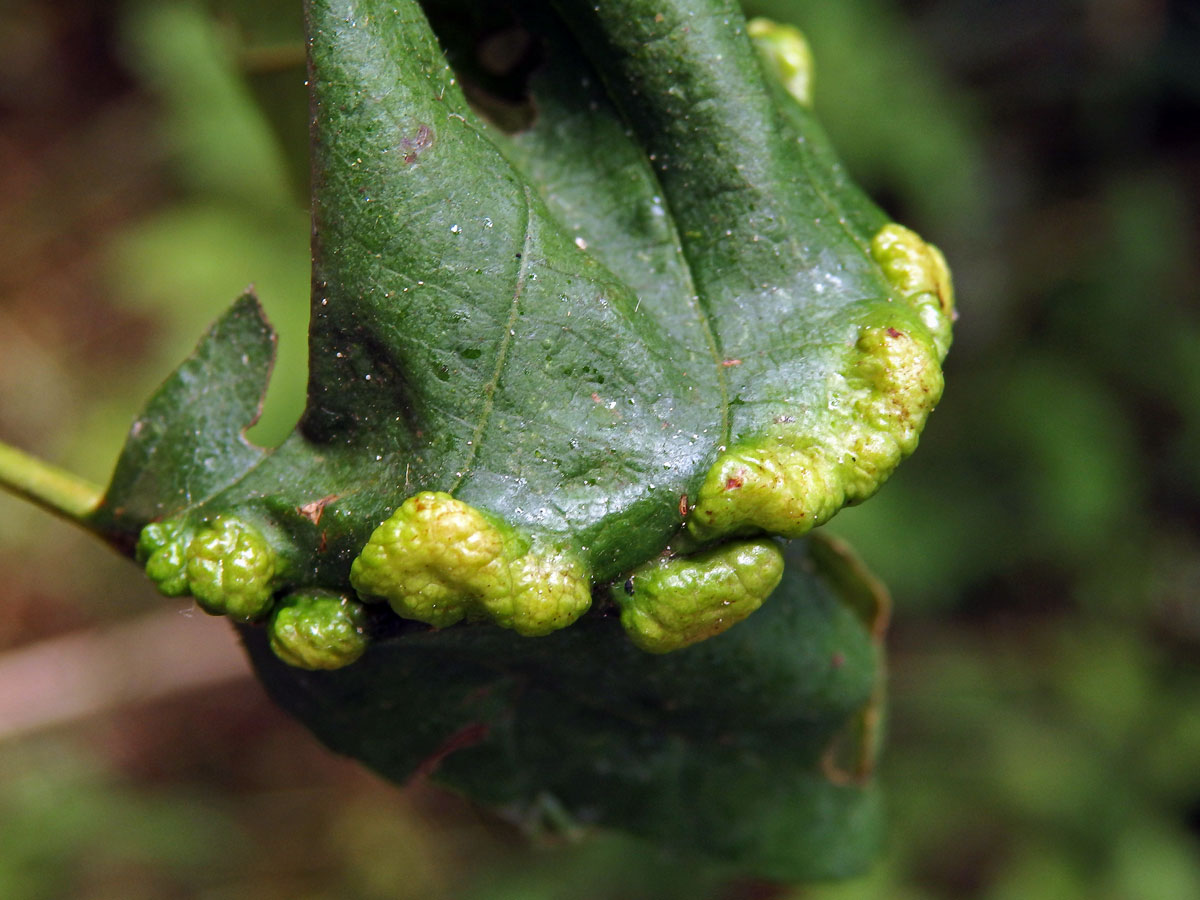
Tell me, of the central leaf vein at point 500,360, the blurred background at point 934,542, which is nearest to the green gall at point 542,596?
the central leaf vein at point 500,360

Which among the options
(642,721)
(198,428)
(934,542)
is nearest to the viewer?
(198,428)

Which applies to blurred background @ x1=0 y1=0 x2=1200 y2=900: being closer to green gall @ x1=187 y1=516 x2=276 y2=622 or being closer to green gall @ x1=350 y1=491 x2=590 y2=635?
green gall @ x1=187 y1=516 x2=276 y2=622

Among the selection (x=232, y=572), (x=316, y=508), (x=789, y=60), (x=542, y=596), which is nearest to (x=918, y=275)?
(x=789, y=60)

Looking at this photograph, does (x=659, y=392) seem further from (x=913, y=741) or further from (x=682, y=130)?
(x=913, y=741)

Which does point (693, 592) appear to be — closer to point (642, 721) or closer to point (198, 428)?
point (642, 721)

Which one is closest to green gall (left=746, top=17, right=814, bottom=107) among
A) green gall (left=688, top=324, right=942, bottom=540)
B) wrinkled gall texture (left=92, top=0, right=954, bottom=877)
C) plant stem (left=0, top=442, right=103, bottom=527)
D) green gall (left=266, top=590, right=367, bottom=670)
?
wrinkled gall texture (left=92, top=0, right=954, bottom=877)

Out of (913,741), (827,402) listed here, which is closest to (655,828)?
(827,402)
